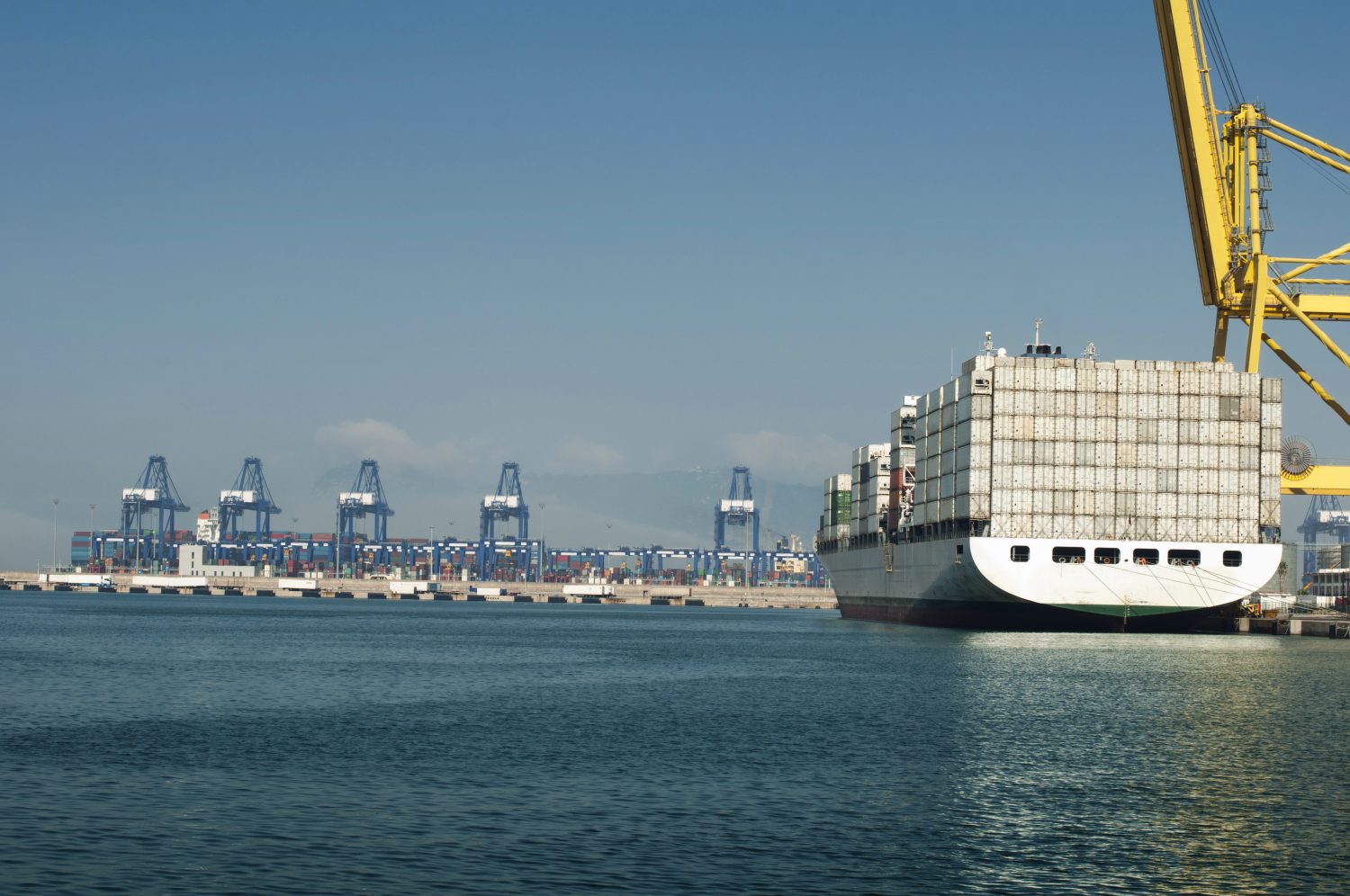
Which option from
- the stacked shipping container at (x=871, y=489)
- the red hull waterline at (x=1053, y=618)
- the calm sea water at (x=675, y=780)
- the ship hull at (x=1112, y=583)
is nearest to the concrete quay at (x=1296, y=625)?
the red hull waterline at (x=1053, y=618)

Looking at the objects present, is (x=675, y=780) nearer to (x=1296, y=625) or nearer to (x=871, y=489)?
(x=1296, y=625)

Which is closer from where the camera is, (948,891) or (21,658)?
(948,891)

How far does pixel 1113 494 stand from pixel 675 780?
7104 centimetres

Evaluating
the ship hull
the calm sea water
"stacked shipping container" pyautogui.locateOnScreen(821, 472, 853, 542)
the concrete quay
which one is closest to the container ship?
the ship hull

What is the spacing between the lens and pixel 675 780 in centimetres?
3450

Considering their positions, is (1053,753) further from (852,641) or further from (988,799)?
(852,641)

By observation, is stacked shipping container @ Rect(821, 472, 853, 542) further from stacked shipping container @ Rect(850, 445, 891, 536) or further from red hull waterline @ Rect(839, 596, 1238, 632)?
red hull waterline @ Rect(839, 596, 1238, 632)

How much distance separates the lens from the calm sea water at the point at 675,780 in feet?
82.2

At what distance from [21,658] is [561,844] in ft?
186

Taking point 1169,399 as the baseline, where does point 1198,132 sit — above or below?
above

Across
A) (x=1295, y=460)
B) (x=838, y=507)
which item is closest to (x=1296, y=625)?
(x=1295, y=460)

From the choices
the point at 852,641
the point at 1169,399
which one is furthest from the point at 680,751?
the point at 1169,399

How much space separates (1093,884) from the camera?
24.6 meters

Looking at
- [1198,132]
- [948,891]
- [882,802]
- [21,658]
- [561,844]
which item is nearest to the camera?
[948,891]
